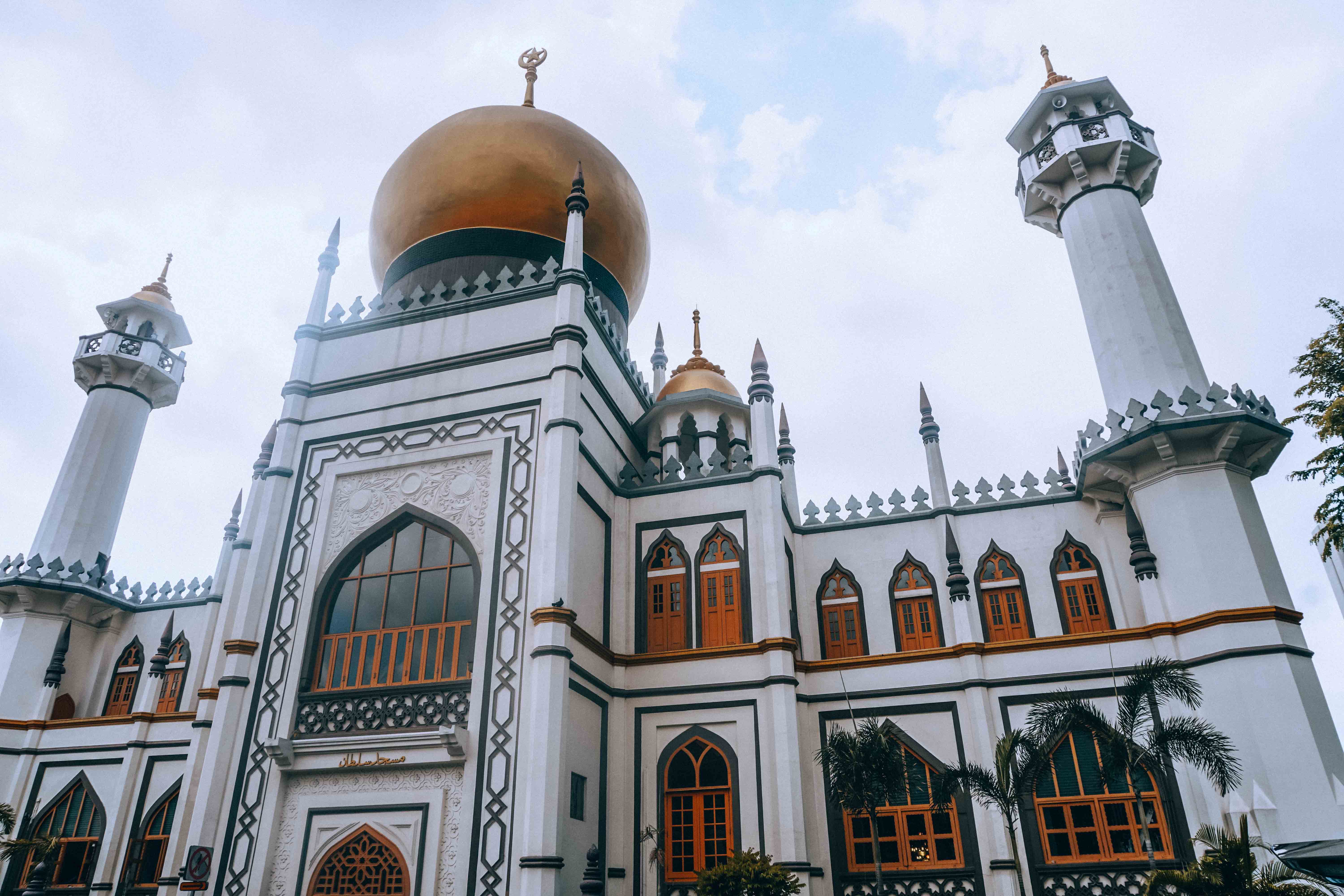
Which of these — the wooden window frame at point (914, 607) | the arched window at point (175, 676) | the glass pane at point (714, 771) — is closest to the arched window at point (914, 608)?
the wooden window frame at point (914, 607)

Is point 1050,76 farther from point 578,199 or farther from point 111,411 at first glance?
point 111,411

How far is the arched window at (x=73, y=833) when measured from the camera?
48.3ft

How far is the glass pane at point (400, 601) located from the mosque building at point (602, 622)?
1.8 inches

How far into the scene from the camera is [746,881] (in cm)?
979

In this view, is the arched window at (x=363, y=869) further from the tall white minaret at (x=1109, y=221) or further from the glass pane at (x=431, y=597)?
the tall white minaret at (x=1109, y=221)

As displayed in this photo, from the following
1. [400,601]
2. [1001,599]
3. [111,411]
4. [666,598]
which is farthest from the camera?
[111,411]

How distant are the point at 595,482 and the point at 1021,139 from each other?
407 inches

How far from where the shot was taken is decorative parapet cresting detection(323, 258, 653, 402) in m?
14.2

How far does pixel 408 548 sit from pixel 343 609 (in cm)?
122

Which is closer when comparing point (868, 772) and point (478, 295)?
point (868, 772)

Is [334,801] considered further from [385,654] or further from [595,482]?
[595,482]

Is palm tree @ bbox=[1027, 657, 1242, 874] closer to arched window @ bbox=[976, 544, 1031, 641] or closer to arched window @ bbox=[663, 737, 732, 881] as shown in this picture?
arched window @ bbox=[976, 544, 1031, 641]

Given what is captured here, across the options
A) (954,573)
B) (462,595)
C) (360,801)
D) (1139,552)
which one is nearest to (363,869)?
(360,801)

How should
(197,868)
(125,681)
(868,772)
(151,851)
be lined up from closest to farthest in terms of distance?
(197,868) < (868,772) < (151,851) < (125,681)
